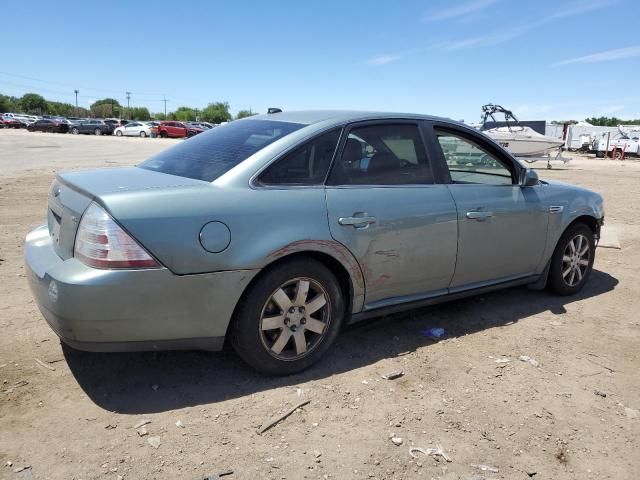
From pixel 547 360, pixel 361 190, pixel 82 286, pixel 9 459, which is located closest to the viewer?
pixel 9 459

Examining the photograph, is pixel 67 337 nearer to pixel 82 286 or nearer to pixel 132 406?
pixel 82 286

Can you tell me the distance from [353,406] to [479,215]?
1.80 m

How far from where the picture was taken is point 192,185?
3029mm

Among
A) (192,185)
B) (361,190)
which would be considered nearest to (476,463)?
(361,190)

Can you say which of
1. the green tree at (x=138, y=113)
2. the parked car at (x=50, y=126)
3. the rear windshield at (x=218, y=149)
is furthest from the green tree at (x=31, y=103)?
the rear windshield at (x=218, y=149)

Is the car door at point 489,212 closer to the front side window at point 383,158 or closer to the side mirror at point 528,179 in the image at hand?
the side mirror at point 528,179

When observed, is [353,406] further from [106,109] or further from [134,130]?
[106,109]

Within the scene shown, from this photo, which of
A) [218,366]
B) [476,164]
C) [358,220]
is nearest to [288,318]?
[218,366]

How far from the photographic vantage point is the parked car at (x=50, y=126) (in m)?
51.8

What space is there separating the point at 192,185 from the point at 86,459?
4.83 ft

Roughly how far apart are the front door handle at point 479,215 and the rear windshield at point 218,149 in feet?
4.69

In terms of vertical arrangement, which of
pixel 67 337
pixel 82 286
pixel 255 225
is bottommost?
pixel 67 337

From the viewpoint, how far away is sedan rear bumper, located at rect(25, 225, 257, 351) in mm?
2699

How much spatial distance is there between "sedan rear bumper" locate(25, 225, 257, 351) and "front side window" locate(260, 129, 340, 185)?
0.62 metres
